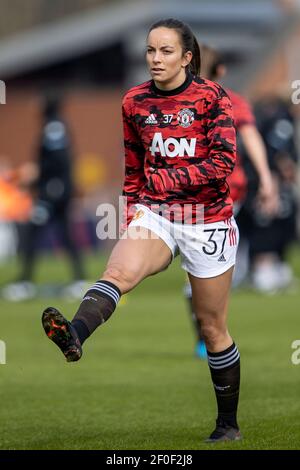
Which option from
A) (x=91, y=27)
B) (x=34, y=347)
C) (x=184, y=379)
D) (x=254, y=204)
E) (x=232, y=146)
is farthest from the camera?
(x=91, y=27)

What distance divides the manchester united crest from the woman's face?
18cm

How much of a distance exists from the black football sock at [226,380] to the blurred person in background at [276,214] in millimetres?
11212

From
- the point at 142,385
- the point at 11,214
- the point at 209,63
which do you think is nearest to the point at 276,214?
the point at 209,63

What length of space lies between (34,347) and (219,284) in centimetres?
561

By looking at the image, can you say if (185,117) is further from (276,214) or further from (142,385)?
(276,214)

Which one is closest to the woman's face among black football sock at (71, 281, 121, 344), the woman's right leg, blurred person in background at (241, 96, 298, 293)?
the woman's right leg

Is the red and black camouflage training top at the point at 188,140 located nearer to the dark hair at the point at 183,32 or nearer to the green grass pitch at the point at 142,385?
the dark hair at the point at 183,32

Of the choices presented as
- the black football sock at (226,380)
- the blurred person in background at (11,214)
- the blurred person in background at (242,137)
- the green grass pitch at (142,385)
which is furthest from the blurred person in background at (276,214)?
the black football sock at (226,380)

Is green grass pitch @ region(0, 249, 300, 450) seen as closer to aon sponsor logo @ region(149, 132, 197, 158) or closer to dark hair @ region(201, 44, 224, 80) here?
aon sponsor logo @ region(149, 132, 197, 158)

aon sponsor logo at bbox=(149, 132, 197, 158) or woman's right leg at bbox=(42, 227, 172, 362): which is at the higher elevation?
aon sponsor logo at bbox=(149, 132, 197, 158)

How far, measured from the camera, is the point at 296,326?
539 inches

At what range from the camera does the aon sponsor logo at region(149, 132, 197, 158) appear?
22.7 ft
